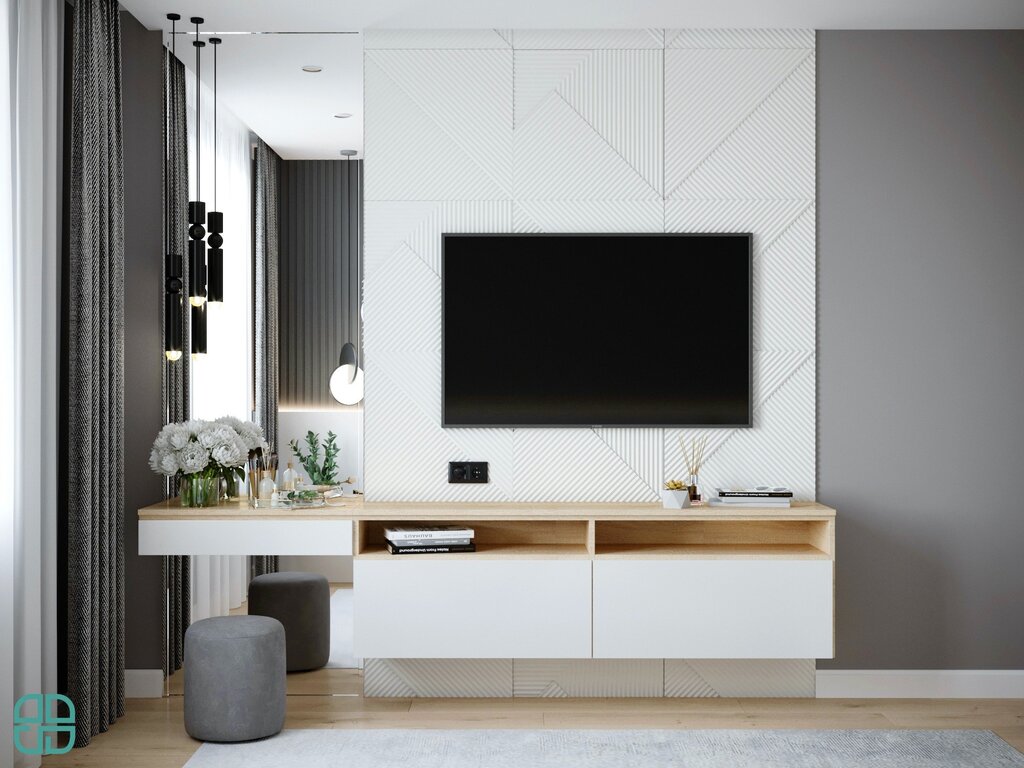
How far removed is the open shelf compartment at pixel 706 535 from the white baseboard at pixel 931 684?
565 millimetres

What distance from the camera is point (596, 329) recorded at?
387cm

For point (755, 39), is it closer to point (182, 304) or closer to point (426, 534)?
point (426, 534)

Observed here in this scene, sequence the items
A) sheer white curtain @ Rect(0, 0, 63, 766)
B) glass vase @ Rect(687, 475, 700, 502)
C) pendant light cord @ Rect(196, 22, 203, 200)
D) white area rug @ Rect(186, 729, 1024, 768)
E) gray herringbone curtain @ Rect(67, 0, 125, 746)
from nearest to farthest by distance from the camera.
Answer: sheer white curtain @ Rect(0, 0, 63, 766) → white area rug @ Rect(186, 729, 1024, 768) → gray herringbone curtain @ Rect(67, 0, 125, 746) → glass vase @ Rect(687, 475, 700, 502) → pendant light cord @ Rect(196, 22, 203, 200)

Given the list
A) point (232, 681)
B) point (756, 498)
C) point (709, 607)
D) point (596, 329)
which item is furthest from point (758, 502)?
point (232, 681)

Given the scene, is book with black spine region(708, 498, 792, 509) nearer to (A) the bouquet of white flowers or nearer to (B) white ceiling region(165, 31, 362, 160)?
(A) the bouquet of white flowers

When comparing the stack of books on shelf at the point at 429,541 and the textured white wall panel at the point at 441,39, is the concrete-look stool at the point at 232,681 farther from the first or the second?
the textured white wall panel at the point at 441,39

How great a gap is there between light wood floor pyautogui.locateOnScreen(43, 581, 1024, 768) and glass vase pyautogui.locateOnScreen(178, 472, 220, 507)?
76 cm

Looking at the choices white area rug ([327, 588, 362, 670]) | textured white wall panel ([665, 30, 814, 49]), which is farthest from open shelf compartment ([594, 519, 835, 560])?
textured white wall panel ([665, 30, 814, 49])

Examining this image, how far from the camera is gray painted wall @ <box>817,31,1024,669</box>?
388 centimetres

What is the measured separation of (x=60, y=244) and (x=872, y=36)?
3116 mm

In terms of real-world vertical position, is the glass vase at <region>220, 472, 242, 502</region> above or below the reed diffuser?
below

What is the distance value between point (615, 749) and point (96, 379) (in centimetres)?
214

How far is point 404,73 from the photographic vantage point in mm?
3879

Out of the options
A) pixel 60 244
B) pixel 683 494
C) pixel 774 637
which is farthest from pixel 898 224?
pixel 60 244
